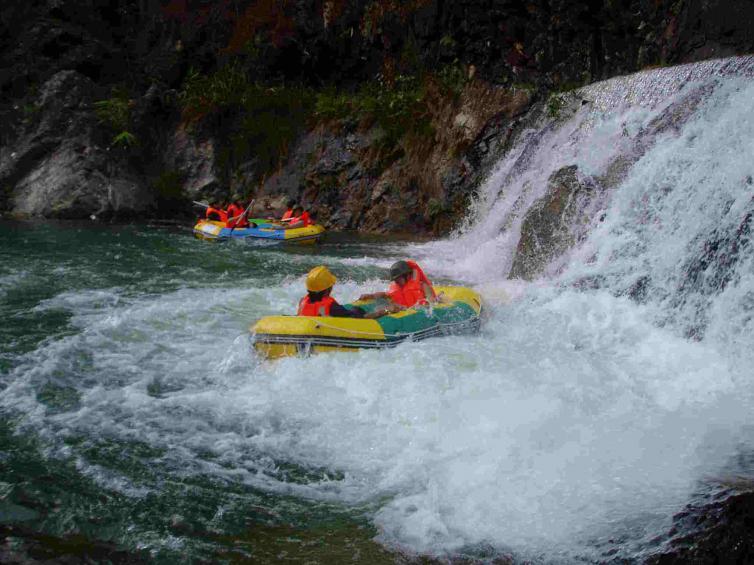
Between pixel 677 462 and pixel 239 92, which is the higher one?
pixel 239 92

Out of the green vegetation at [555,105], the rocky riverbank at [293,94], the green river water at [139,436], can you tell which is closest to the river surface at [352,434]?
the green river water at [139,436]

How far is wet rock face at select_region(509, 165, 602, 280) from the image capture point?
31.9 feet

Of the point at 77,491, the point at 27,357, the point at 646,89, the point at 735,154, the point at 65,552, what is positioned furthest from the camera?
the point at 646,89

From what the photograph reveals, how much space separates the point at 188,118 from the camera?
20.4 m

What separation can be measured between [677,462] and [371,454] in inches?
72.9

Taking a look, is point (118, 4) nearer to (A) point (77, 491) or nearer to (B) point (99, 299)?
(B) point (99, 299)

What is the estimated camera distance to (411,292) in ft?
25.0

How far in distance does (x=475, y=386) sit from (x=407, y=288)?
2.02m

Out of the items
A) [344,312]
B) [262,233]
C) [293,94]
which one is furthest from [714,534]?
[293,94]

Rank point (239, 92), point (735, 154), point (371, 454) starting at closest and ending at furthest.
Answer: point (371, 454) → point (735, 154) → point (239, 92)

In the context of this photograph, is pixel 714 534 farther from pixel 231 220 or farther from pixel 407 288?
pixel 231 220

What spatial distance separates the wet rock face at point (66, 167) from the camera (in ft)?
60.3

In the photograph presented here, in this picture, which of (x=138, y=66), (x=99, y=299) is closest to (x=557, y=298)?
(x=99, y=299)

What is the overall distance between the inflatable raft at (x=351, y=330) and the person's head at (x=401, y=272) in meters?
0.33
